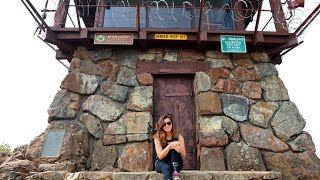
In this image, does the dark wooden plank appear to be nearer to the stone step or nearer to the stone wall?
the stone wall

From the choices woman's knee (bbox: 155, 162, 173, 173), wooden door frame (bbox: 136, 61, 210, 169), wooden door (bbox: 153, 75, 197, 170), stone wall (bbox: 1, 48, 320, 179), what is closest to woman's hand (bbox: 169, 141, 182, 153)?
woman's knee (bbox: 155, 162, 173, 173)

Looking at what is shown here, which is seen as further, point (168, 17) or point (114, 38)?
point (168, 17)

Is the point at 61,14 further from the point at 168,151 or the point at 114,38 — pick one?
the point at 168,151

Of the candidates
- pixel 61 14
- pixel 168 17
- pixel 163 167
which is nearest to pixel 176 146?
pixel 163 167

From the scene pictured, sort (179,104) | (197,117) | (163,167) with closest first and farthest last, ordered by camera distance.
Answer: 1. (163,167)
2. (197,117)
3. (179,104)

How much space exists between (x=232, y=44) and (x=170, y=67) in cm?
129

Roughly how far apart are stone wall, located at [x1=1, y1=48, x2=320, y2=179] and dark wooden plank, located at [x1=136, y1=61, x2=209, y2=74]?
105 mm

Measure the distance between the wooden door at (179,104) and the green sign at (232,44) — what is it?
2.94 feet

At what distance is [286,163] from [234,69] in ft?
6.61

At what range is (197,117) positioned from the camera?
17.9ft

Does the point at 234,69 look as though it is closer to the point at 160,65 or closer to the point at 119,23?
the point at 160,65

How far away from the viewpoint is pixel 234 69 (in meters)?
5.82

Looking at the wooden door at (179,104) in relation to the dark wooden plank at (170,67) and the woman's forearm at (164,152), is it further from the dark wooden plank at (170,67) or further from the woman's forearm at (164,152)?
the woman's forearm at (164,152)

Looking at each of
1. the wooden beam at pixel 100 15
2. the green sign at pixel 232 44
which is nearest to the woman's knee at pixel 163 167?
the green sign at pixel 232 44
